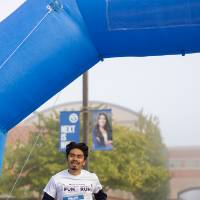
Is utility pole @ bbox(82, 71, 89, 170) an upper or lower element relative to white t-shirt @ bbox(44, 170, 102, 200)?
upper

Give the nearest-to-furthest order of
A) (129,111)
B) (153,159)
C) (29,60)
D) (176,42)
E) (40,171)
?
(29,60)
(176,42)
(40,171)
(153,159)
(129,111)

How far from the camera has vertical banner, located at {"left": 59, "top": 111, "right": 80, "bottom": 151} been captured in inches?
523

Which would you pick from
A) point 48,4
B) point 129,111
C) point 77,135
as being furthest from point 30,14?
point 129,111

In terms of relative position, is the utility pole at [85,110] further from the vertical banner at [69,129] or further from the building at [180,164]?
the building at [180,164]

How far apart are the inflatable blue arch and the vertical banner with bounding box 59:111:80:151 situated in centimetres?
850

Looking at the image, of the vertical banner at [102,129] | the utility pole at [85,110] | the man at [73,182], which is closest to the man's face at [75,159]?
the man at [73,182]

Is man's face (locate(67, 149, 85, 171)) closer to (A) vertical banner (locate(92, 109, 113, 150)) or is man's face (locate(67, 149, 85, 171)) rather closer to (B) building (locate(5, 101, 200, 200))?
(A) vertical banner (locate(92, 109, 113, 150))

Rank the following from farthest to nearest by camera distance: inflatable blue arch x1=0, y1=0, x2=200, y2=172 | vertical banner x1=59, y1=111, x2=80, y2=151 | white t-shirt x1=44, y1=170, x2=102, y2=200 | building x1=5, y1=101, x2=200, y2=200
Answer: building x1=5, y1=101, x2=200, y2=200
vertical banner x1=59, y1=111, x2=80, y2=151
inflatable blue arch x1=0, y1=0, x2=200, y2=172
white t-shirt x1=44, y1=170, x2=102, y2=200

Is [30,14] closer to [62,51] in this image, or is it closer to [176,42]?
[62,51]

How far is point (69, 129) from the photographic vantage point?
13359 millimetres

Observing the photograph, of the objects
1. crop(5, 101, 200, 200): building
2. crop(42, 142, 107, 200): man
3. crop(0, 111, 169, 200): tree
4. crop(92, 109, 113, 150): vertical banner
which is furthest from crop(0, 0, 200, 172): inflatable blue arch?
crop(5, 101, 200, 200): building

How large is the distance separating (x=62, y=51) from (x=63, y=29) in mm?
210

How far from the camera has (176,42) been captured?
4773 millimetres

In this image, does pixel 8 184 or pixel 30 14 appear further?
pixel 8 184
